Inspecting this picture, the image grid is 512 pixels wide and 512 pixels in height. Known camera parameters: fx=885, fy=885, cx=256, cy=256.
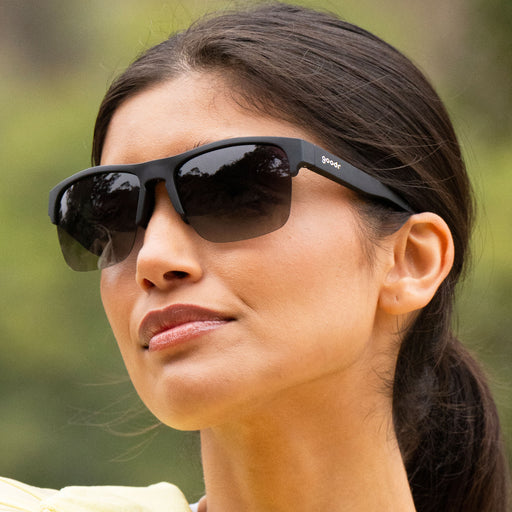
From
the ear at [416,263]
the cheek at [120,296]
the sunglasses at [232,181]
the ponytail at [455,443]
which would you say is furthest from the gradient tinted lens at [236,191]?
the ponytail at [455,443]

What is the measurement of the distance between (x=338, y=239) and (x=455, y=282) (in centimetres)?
69

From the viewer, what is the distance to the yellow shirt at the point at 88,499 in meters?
2.12

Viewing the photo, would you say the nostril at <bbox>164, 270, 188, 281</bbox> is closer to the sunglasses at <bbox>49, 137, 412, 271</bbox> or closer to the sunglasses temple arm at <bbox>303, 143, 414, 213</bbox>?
the sunglasses at <bbox>49, 137, 412, 271</bbox>

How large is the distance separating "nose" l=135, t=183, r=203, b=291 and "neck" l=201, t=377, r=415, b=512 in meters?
0.39

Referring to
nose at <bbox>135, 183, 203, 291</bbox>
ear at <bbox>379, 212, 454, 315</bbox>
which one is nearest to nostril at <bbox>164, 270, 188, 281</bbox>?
nose at <bbox>135, 183, 203, 291</bbox>

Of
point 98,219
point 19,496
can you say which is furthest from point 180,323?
point 19,496

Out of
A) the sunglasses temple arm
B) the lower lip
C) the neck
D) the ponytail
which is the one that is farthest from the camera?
the ponytail

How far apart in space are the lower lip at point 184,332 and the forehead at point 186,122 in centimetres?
42

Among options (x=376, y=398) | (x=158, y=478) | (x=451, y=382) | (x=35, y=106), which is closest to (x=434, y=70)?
(x=35, y=106)

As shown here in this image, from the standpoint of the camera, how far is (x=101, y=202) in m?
2.19

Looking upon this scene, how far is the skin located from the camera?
6.43ft

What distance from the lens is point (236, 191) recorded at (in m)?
2.03

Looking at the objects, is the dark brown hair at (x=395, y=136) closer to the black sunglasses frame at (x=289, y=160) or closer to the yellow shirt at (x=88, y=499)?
the black sunglasses frame at (x=289, y=160)

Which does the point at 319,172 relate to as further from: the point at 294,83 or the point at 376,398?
the point at 376,398
